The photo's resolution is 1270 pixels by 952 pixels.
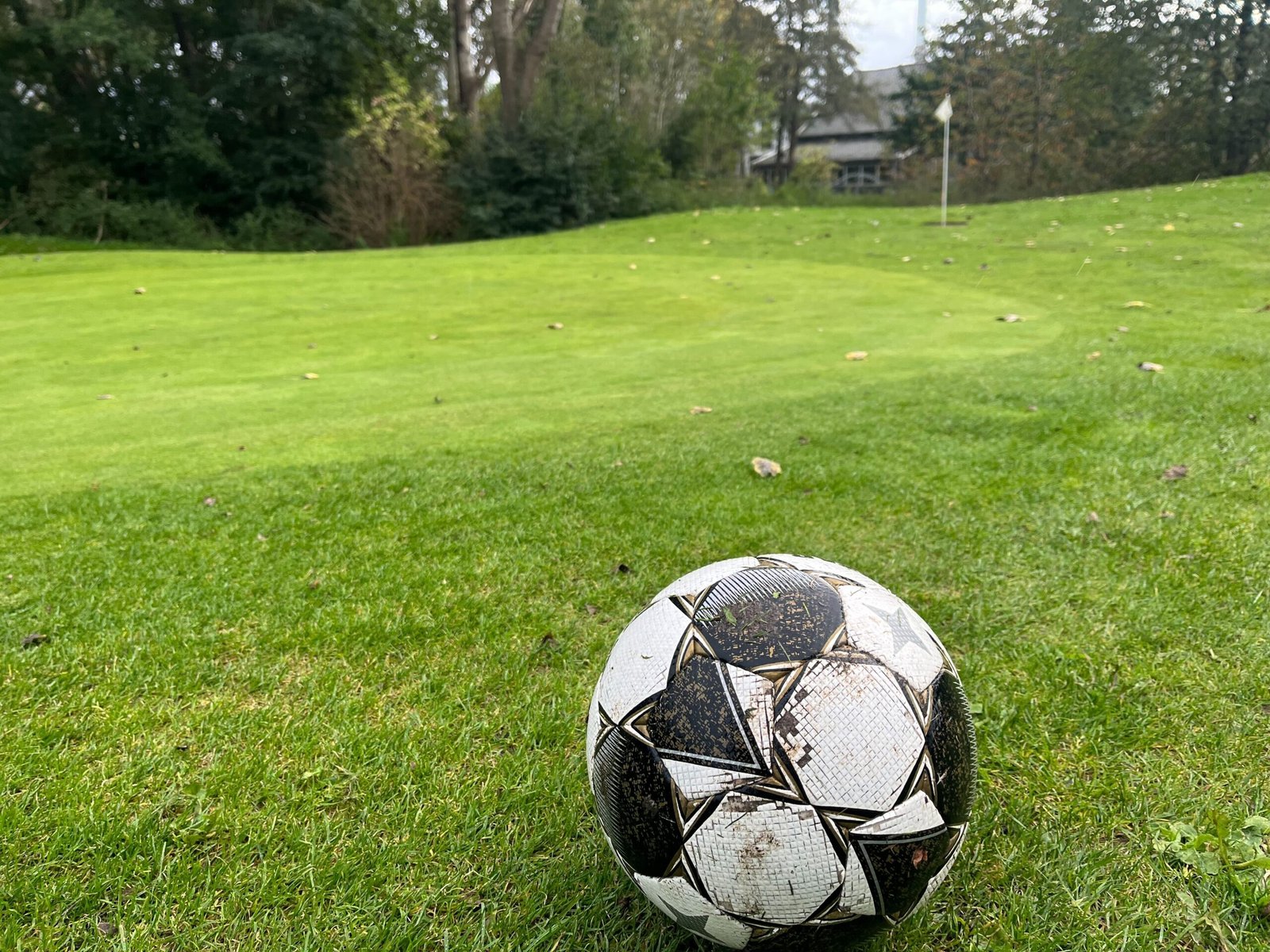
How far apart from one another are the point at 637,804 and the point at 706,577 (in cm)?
59

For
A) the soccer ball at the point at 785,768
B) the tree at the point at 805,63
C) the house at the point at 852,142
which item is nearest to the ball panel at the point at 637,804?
the soccer ball at the point at 785,768

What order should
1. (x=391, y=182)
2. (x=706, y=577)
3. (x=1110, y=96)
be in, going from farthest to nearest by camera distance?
1. (x=1110, y=96)
2. (x=391, y=182)
3. (x=706, y=577)

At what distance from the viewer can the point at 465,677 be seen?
9.45ft

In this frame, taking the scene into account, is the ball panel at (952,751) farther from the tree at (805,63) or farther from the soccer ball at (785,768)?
the tree at (805,63)

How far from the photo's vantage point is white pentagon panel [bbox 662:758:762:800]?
1.61 metres

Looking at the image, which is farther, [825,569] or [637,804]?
[825,569]

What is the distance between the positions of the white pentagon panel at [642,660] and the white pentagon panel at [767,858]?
309 millimetres

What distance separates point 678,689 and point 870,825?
0.48 meters

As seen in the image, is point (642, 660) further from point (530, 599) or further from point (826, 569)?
point (530, 599)

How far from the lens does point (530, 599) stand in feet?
11.2

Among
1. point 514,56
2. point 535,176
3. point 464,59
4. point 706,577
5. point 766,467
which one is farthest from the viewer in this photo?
point 464,59

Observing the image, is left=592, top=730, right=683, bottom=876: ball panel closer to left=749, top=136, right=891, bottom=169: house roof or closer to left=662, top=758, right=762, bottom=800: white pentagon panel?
left=662, top=758, right=762, bottom=800: white pentagon panel

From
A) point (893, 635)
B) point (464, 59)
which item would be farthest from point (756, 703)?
point (464, 59)

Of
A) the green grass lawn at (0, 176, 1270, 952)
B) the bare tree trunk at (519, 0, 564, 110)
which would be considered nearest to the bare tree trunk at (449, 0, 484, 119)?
the bare tree trunk at (519, 0, 564, 110)
